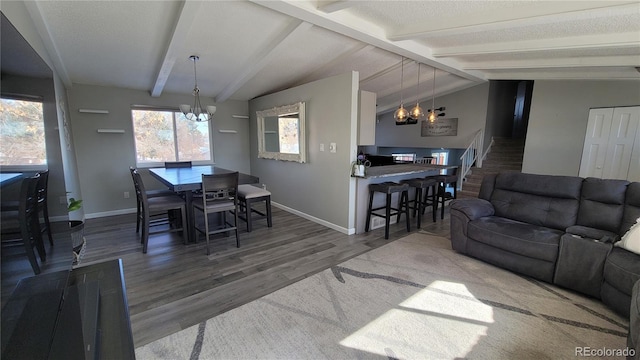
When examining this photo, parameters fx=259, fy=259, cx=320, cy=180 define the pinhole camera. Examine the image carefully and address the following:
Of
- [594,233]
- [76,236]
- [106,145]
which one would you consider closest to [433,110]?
[594,233]

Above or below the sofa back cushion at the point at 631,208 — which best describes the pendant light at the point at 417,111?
above

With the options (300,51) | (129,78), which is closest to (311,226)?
(300,51)

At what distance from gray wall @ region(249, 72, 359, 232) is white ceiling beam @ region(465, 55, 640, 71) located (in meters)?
2.71

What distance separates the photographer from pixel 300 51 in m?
3.65

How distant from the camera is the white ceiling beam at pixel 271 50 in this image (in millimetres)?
2898

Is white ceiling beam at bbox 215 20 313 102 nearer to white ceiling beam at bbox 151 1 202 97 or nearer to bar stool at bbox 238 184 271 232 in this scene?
white ceiling beam at bbox 151 1 202 97

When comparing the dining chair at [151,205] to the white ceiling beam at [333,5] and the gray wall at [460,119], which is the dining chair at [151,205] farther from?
the gray wall at [460,119]

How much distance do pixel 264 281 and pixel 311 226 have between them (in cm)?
164

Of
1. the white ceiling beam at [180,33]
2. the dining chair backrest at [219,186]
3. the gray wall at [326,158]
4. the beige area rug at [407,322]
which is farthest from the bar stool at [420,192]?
the white ceiling beam at [180,33]

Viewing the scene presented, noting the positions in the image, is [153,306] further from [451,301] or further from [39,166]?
[451,301]

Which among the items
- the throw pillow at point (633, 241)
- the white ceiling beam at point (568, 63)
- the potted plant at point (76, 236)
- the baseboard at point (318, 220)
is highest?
the white ceiling beam at point (568, 63)

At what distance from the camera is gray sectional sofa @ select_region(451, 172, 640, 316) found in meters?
2.11

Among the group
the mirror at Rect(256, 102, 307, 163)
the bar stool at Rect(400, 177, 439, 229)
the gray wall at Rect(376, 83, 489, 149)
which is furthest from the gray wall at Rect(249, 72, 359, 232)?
the gray wall at Rect(376, 83, 489, 149)

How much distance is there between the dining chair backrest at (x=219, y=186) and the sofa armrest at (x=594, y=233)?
11.5 feet
